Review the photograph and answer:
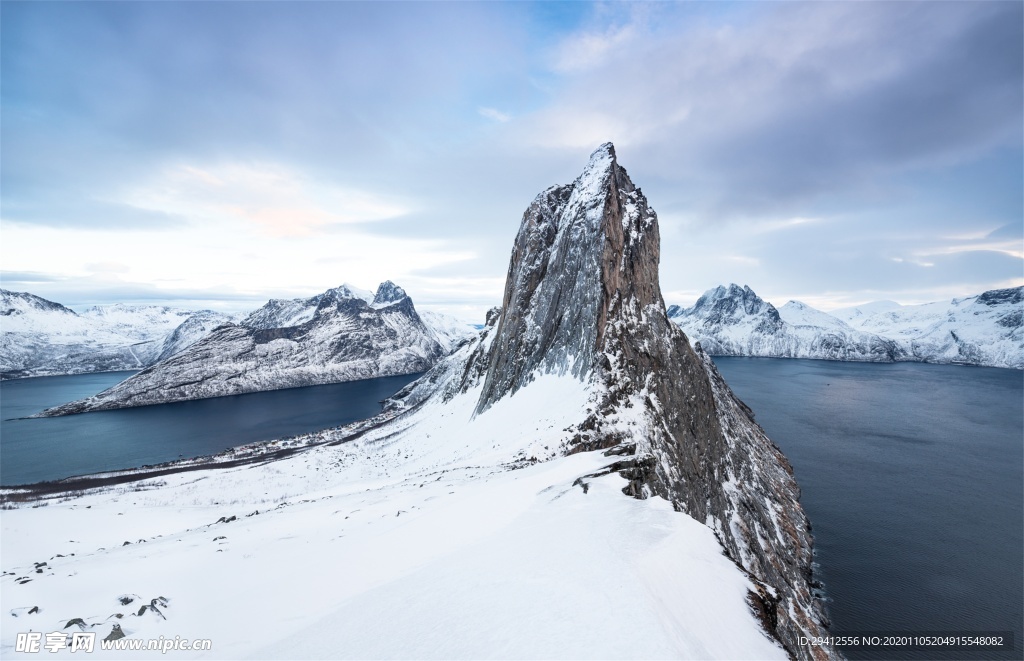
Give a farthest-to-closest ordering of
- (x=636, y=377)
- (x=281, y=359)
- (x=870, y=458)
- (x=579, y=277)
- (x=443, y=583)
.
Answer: (x=281, y=359)
(x=870, y=458)
(x=579, y=277)
(x=636, y=377)
(x=443, y=583)

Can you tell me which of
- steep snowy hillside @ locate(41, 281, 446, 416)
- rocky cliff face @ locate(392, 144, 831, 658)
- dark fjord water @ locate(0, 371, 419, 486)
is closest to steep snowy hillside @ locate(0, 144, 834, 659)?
rocky cliff face @ locate(392, 144, 831, 658)

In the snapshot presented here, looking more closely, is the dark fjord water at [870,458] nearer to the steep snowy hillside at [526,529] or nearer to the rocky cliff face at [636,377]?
the rocky cliff face at [636,377]

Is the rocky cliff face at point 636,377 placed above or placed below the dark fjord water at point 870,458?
above

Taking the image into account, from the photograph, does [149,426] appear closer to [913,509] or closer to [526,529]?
[526,529]

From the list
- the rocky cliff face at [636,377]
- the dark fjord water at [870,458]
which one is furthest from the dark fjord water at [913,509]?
the rocky cliff face at [636,377]

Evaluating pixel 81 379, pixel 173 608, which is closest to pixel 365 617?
pixel 173 608

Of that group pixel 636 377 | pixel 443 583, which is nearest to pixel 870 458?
pixel 636 377

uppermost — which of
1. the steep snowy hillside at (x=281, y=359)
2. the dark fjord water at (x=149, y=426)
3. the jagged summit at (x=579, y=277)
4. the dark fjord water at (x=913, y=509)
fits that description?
the jagged summit at (x=579, y=277)
